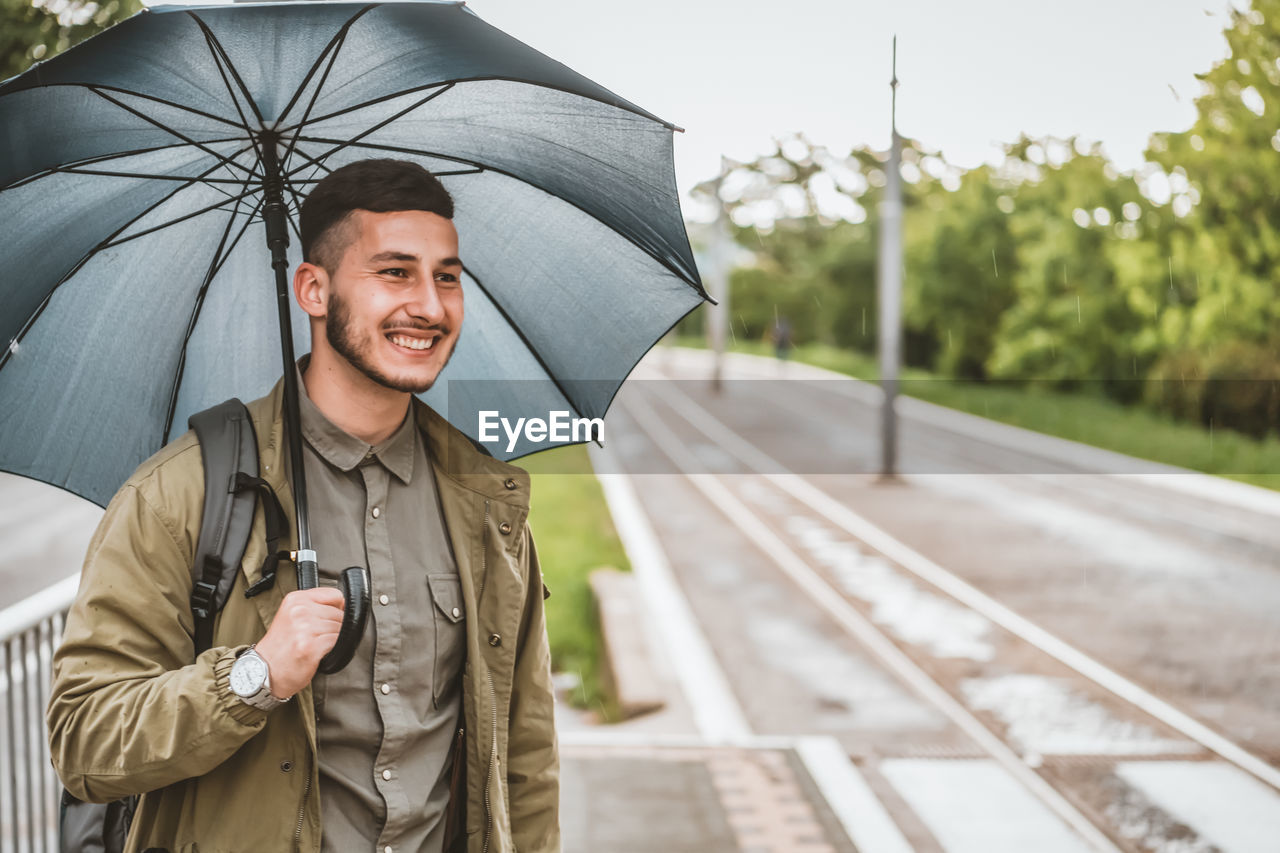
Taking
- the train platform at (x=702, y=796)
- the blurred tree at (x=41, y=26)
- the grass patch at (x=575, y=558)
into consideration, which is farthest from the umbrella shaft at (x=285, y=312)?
the train platform at (x=702, y=796)

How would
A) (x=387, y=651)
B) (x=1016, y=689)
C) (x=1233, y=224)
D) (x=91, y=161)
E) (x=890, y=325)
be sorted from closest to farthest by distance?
(x=387, y=651)
(x=91, y=161)
(x=1016, y=689)
(x=890, y=325)
(x=1233, y=224)

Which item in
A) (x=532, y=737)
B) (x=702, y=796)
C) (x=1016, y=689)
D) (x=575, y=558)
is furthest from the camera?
(x=575, y=558)

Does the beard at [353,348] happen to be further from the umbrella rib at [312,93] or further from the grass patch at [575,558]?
the grass patch at [575,558]

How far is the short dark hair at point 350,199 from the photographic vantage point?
2021 millimetres

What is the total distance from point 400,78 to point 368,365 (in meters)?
0.49

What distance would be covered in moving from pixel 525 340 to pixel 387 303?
2.01ft

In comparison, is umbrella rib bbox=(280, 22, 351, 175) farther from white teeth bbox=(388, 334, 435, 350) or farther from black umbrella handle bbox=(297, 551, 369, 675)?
black umbrella handle bbox=(297, 551, 369, 675)

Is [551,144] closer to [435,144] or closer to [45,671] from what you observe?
[435,144]

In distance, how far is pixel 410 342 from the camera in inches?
79.6

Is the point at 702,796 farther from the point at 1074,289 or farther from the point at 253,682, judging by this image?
the point at 1074,289

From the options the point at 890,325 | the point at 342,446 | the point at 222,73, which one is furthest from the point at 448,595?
the point at 890,325

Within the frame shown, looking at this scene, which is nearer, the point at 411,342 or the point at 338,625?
the point at 338,625

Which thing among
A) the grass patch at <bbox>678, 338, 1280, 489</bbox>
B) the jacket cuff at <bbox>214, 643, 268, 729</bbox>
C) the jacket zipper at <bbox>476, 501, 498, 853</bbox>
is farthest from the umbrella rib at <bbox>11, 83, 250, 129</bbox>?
the grass patch at <bbox>678, 338, 1280, 489</bbox>

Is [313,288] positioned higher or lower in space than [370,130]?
lower
